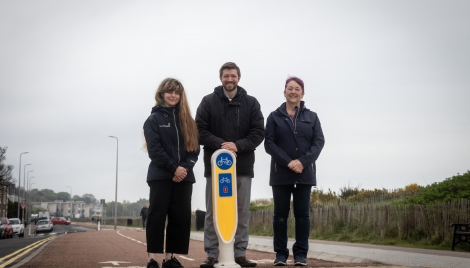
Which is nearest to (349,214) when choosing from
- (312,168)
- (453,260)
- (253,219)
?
(253,219)

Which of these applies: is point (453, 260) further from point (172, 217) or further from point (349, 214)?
point (349, 214)

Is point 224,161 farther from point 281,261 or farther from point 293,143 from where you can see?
point 281,261

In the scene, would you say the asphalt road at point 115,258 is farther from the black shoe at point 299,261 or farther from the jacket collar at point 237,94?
the jacket collar at point 237,94

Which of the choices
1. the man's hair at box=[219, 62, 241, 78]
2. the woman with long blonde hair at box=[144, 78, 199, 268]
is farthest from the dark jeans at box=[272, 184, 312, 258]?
the man's hair at box=[219, 62, 241, 78]

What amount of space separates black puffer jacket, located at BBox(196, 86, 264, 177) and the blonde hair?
0.25m

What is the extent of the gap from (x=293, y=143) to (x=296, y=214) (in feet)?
2.92

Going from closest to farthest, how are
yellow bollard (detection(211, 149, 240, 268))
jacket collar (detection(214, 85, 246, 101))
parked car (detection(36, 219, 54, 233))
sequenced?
yellow bollard (detection(211, 149, 240, 268)), jacket collar (detection(214, 85, 246, 101)), parked car (detection(36, 219, 54, 233))

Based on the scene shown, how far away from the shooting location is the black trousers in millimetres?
6312

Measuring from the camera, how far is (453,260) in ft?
28.0

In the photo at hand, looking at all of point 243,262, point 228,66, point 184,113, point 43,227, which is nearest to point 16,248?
point 243,262

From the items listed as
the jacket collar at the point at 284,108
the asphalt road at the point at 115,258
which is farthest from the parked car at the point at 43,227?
the jacket collar at the point at 284,108

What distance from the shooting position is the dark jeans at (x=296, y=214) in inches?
273

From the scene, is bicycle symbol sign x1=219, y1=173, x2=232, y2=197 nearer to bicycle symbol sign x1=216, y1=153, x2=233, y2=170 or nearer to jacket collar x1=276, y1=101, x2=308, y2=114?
bicycle symbol sign x1=216, y1=153, x2=233, y2=170

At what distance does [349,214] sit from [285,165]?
13.4 meters
